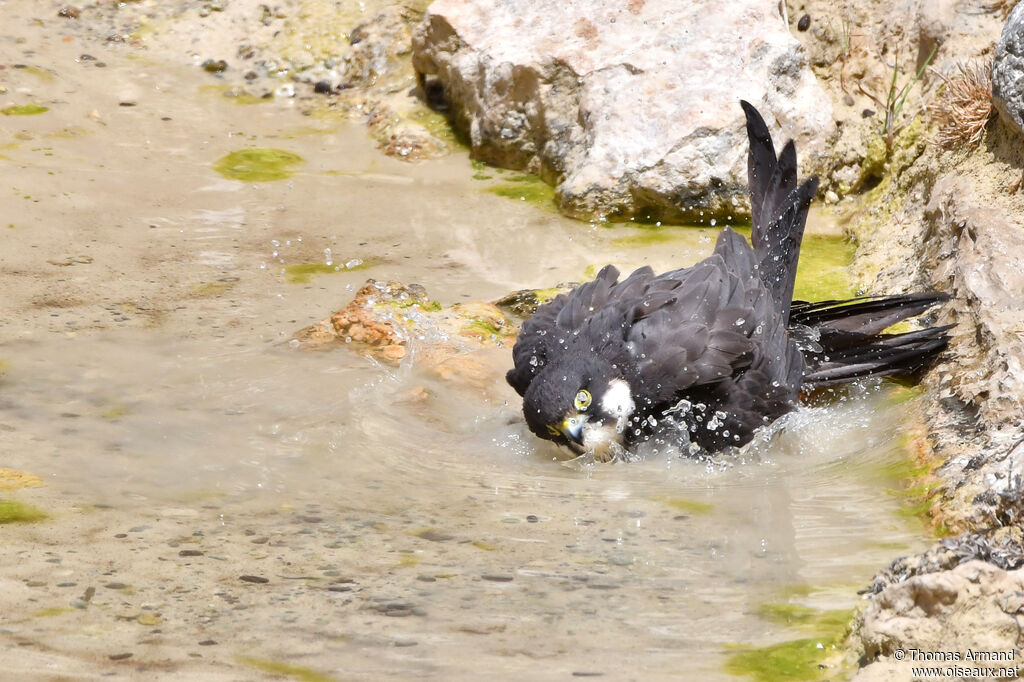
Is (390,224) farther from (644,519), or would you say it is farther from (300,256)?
(644,519)

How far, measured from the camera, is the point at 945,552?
2664 millimetres

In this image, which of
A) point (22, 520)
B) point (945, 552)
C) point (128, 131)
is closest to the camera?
point (945, 552)

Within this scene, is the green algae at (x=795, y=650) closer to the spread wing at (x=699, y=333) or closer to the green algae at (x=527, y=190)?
the spread wing at (x=699, y=333)

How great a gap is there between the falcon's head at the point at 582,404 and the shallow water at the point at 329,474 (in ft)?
0.53

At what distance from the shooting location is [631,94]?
6.92 m

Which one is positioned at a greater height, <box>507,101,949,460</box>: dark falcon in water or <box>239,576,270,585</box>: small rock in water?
<box>507,101,949,460</box>: dark falcon in water

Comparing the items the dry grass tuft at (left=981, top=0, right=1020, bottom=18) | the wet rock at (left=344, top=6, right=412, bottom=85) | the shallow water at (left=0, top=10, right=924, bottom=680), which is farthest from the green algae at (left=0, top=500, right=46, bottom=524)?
the dry grass tuft at (left=981, top=0, right=1020, bottom=18)

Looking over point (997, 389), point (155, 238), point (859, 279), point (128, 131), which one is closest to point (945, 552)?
point (997, 389)

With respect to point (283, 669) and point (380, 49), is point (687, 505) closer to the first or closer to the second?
point (283, 669)

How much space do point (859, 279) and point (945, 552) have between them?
333 centimetres

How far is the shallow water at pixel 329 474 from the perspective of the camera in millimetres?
2713

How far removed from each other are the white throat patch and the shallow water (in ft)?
0.80

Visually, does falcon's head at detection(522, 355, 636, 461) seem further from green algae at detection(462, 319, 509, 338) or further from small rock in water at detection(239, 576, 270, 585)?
small rock in water at detection(239, 576, 270, 585)

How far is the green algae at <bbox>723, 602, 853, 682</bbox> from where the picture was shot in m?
2.58
